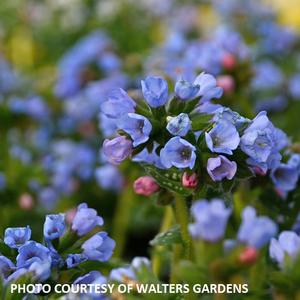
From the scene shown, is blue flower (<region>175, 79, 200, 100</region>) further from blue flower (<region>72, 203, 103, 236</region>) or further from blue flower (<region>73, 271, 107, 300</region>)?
blue flower (<region>73, 271, 107, 300</region>)

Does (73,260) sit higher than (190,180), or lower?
lower

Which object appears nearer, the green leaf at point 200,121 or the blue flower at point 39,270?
the blue flower at point 39,270

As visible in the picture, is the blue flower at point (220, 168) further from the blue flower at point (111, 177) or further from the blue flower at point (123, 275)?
the blue flower at point (111, 177)

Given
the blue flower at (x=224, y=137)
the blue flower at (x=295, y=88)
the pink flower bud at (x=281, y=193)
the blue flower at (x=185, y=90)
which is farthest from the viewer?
the blue flower at (x=295, y=88)

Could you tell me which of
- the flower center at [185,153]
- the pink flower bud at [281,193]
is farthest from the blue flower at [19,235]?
the pink flower bud at [281,193]

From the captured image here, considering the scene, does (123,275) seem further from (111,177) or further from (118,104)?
(111,177)

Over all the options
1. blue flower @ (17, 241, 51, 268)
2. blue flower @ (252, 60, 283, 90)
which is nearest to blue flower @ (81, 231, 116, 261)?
blue flower @ (17, 241, 51, 268)

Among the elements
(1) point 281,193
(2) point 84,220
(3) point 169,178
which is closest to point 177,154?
(3) point 169,178
